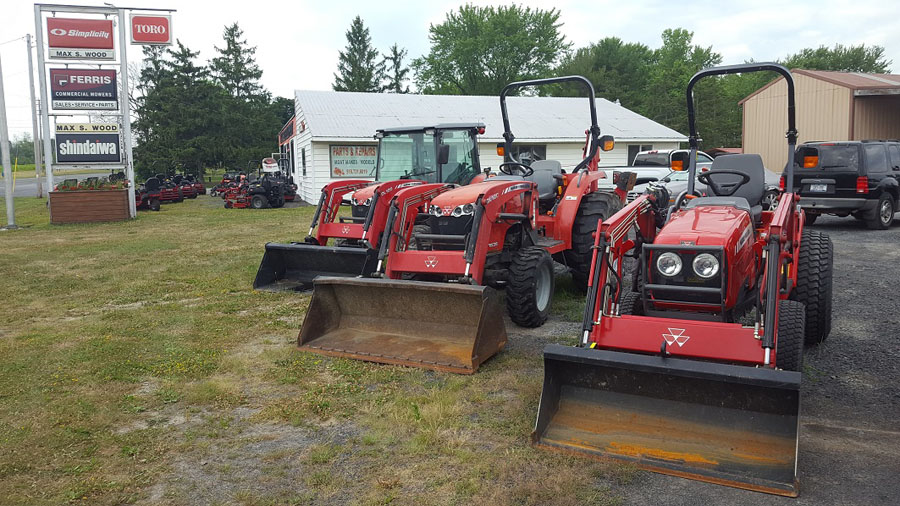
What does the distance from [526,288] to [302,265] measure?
11.8 ft

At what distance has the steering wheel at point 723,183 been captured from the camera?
5730mm

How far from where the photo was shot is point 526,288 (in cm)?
642

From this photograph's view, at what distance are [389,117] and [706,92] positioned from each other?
76.3 feet

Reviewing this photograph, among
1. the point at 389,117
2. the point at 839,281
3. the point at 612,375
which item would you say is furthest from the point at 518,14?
the point at 612,375

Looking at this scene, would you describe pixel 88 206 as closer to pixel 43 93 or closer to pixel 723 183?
pixel 43 93

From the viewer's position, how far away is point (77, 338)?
260 inches

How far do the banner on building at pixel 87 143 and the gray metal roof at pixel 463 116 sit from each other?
5.91m

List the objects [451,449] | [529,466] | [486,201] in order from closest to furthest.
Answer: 1. [529,466]
2. [451,449]
3. [486,201]

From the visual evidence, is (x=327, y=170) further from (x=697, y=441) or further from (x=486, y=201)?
(x=697, y=441)

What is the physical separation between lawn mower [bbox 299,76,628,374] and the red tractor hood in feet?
4.94

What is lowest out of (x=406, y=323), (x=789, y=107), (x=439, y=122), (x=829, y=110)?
(x=406, y=323)

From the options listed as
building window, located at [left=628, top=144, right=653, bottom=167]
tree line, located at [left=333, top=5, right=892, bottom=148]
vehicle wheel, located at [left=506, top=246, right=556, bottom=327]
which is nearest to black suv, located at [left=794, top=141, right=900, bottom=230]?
vehicle wheel, located at [left=506, top=246, right=556, bottom=327]

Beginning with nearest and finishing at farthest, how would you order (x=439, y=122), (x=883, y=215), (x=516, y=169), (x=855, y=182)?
(x=516, y=169) < (x=855, y=182) < (x=883, y=215) < (x=439, y=122)

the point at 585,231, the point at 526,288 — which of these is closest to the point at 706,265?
the point at 526,288
